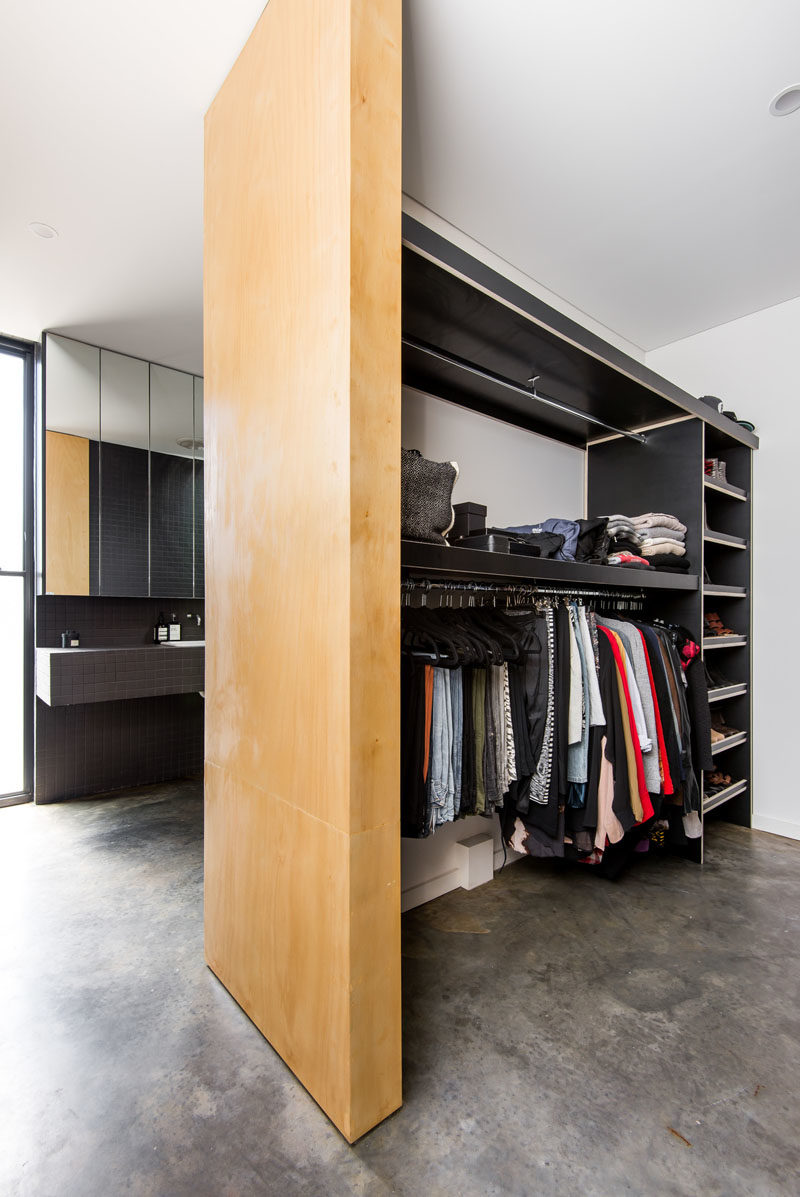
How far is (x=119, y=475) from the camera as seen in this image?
3.81 m

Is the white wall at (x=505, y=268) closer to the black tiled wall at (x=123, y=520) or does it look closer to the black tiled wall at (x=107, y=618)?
the black tiled wall at (x=123, y=520)

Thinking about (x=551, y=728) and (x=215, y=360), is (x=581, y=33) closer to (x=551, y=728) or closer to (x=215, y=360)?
(x=215, y=360)

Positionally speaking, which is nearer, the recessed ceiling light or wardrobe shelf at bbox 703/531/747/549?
the recessed ceiling light

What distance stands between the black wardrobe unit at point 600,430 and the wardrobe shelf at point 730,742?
0.01 meters

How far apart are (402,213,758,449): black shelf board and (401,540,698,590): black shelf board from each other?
870mm

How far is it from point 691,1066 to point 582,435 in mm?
2908

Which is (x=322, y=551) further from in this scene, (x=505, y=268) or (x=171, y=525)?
(x=171, y=525)

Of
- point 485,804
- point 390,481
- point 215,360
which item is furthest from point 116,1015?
point 215,360

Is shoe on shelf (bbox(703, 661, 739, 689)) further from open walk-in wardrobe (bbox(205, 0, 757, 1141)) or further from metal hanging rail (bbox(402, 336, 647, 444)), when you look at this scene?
open walk-in wardrobe (bbox(205, 0, 757, 1141))

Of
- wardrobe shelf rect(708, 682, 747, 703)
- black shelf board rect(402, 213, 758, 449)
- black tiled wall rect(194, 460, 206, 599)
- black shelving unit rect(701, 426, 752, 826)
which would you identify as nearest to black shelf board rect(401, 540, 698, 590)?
wardrobe shelf rect(708, 682, 747, 703)

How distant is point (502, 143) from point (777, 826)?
372cm

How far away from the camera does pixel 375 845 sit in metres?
1.32

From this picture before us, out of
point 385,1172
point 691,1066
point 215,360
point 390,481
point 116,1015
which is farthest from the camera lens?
point 215,360

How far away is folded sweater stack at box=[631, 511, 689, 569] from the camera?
2840 millimetres
